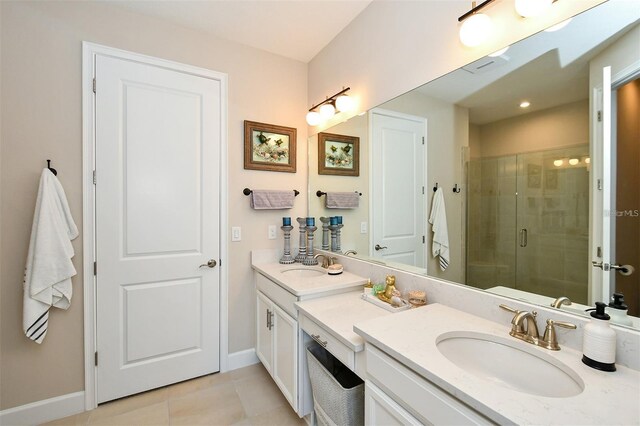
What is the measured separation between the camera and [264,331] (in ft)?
6.88

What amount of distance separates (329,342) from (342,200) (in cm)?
120

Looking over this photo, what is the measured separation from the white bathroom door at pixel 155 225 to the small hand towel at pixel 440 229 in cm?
161

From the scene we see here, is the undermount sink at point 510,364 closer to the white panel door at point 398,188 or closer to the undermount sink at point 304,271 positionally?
the white panel door at point 398,188

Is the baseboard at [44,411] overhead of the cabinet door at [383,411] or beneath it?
beneath

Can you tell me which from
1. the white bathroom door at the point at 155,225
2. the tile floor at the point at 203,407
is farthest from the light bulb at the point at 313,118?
the tile floor at the point at 203,407

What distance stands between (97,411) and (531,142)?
288 cm

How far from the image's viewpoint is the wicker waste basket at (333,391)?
1.26 m

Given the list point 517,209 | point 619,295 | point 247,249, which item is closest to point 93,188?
point 247,249

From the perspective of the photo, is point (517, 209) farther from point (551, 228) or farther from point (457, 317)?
point (457, 317)

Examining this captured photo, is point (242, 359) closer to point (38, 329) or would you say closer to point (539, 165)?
point (38, 329)

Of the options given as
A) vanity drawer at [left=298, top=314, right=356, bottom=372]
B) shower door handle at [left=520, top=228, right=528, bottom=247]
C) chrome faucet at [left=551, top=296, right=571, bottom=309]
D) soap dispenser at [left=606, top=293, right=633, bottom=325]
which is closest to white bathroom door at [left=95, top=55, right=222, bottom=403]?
vanity drawer at [left=298, top=314, right=356, bottom=372]

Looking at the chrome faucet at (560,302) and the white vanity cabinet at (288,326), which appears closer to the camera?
the chrome faucet at (560,302)

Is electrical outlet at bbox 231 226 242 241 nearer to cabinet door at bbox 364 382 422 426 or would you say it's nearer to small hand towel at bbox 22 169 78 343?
small hand towel at bbox 22 169 78 343

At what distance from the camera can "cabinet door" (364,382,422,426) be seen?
89 centimetres
